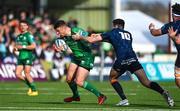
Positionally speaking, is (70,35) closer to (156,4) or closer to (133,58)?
(133,58)

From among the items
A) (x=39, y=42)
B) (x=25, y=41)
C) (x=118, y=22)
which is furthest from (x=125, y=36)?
(x=39, y=42)

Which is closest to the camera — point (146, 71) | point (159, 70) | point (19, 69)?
point (19, 69)

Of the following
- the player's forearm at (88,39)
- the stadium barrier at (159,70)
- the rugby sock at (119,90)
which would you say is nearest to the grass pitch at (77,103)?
the rugby sock at (119,90)

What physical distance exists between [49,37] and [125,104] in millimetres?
20218

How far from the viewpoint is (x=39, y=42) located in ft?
124

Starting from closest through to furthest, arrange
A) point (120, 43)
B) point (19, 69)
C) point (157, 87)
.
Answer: point (157, 87)
point (120, 43)
point (19, 69)

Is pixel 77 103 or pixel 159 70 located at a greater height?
pixel 77 103

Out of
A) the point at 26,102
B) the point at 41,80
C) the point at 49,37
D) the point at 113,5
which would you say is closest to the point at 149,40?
the point at 113,5

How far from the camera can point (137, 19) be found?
49.7 m

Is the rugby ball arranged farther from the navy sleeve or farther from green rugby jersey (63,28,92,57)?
the navy sleeve

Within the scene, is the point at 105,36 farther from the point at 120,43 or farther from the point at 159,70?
the point at 159,70

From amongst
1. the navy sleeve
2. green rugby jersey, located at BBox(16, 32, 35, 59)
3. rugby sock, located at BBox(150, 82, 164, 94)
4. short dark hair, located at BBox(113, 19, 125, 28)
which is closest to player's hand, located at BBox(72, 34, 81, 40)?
the navy sleeve

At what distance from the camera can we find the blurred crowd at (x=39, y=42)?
35.2 m

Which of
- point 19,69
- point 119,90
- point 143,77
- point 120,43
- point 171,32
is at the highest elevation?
point 171,32
